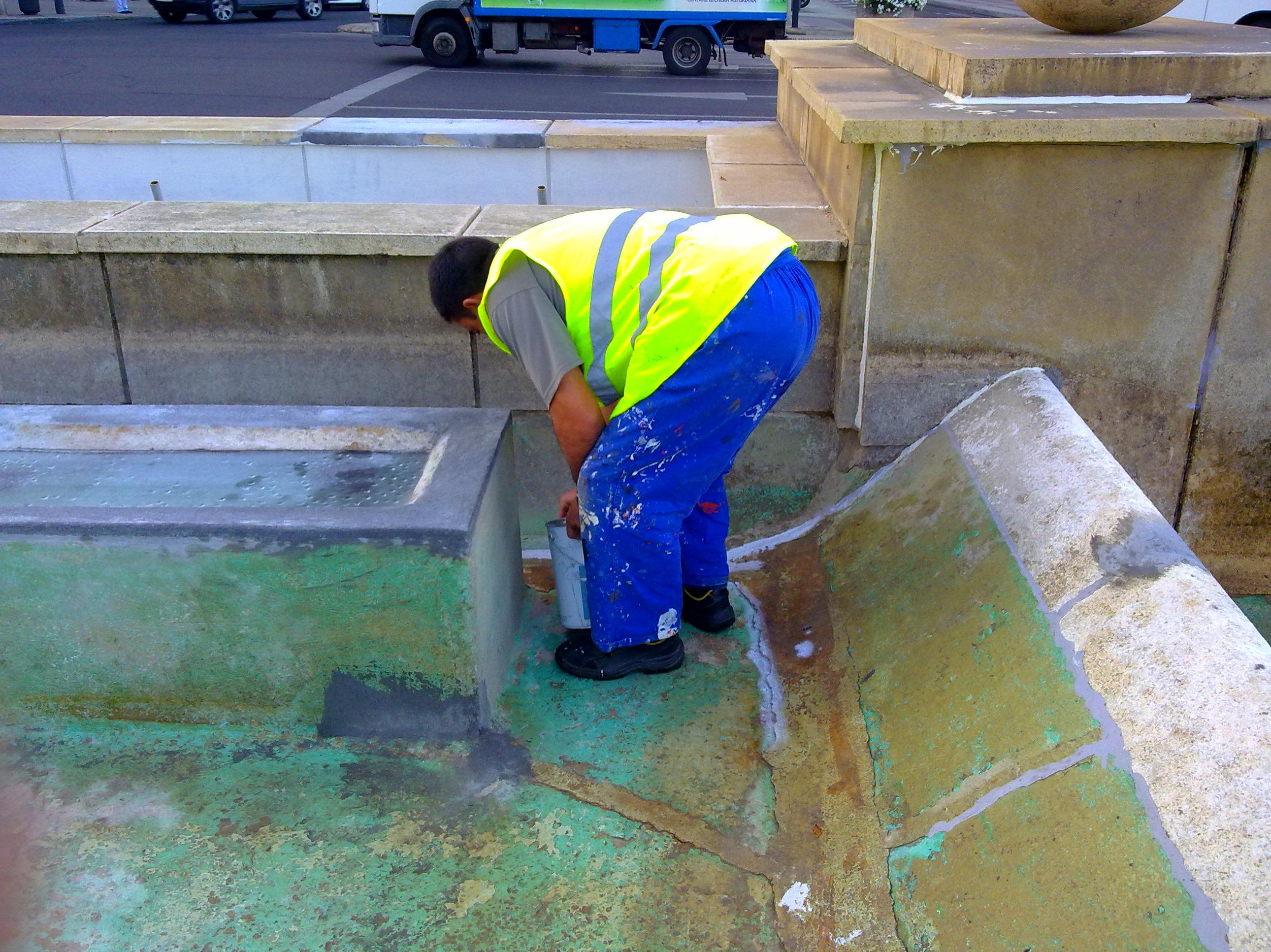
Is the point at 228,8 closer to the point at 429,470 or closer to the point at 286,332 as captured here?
Answer: the point at 286,332

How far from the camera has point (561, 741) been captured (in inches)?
106

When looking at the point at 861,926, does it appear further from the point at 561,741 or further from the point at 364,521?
the point at 364,521

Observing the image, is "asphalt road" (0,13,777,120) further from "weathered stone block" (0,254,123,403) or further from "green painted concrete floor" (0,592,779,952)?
"green painted concrete floor" (0,592,779,952)

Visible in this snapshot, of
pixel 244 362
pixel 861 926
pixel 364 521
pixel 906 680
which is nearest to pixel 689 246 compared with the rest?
pixel 364 521

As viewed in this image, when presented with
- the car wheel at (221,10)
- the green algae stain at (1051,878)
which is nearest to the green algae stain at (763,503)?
the green algae stain at (1051,878)

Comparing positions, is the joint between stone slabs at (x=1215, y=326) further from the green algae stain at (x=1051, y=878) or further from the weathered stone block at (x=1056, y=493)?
the green algae stain at (x=1051, y=878)

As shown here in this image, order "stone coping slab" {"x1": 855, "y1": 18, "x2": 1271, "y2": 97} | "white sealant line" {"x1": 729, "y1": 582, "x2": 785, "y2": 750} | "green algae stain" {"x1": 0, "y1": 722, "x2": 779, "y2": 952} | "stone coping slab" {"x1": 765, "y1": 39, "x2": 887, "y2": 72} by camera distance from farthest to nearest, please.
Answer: "stone coping slab" {"x1": 765, "y1": 39, "x2": 887, "y2": 72} → "stone coping slab" {"x1": 855, "y1": 18, "x2": 1271, "y2": 97} → "white sealant line" {"x1": 729, "y1": 582, "x2": 785, "y2": 750} → "green algae stain" {"x1": 0, "y1": 722, "x2": 779, "y2": 952}

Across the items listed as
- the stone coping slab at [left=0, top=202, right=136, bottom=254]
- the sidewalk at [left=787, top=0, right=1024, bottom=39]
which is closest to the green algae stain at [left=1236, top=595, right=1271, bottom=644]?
the stone coping slab at [left=0, top=202, right=136, bottom=254]

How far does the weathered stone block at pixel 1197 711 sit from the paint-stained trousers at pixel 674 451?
91cm

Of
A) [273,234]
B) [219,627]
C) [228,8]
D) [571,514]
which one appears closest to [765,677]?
[571,514]

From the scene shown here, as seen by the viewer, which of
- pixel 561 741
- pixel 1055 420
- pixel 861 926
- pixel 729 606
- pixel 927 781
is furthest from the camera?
pixel 729 606

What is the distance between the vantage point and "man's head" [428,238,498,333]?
2592 millimetres

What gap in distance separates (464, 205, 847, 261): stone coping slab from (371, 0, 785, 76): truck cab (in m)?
11.6

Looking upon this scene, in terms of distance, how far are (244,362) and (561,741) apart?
181cm
